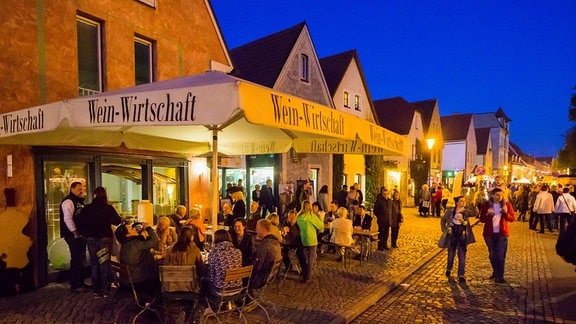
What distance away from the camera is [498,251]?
7465 mm

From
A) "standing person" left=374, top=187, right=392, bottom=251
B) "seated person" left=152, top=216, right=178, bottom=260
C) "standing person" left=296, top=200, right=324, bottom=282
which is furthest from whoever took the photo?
"standing person" left=374, top=187, right=392, bottom=251

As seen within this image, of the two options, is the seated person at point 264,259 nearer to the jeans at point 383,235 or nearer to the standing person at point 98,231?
the standing person at point 98,231

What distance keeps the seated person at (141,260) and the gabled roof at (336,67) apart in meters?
15.9

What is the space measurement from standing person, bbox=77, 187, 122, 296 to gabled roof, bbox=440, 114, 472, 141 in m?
39.7

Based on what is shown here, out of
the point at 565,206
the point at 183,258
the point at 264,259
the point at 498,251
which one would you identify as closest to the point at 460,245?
the point at 498,251

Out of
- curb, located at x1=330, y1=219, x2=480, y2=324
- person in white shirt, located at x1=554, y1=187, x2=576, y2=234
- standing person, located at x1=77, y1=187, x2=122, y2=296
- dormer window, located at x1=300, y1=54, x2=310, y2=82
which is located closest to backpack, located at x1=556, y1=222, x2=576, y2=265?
curb, located at x1=330, y1=219, x2=480, y2=324

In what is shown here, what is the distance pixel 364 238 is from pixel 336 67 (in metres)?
14.0

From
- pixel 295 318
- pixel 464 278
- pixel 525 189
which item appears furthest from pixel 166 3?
pixel 525 189

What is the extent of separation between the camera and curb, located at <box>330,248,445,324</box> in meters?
5.57

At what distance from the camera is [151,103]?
3824 millimetres

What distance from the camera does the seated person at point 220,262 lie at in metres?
4.88

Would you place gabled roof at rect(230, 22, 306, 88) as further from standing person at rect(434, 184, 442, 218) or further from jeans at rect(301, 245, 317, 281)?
standing person at rect(434, 184, 442, 218)

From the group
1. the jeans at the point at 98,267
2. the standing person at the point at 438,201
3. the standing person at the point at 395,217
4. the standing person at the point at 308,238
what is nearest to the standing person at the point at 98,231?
the jeans at the point at 98,267

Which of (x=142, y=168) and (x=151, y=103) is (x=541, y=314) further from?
(x=142, y=168)
